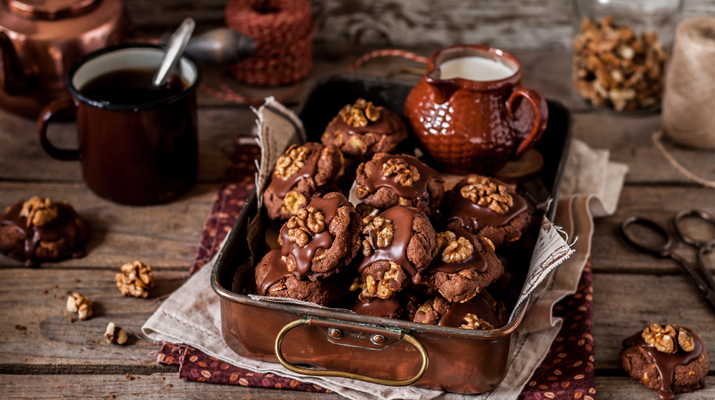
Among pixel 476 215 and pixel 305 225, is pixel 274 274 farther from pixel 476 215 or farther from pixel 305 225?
pixel 476 215

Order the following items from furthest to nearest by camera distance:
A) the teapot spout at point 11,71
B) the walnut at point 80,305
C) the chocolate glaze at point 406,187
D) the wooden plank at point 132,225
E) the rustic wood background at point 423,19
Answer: the rustic wood background at point 423,19, the teapot spout at point 11,71, the wooden plank at point 132,225, the walnut at point 80,305, the chocolate glaze at point 406,187

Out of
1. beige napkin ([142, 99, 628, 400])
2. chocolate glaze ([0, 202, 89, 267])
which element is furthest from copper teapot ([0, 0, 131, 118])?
beige napkin ([142, 99, 628, 400])

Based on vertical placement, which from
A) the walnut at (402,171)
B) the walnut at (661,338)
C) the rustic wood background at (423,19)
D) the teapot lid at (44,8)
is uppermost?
the teapot lid at (44,8)

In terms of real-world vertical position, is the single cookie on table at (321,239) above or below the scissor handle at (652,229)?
above

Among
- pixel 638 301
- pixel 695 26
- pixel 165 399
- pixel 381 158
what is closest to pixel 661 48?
Result: pixel 695 26

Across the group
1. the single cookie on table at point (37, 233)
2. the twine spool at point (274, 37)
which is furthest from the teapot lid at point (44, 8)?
the single cookie on table at point (37, 233)

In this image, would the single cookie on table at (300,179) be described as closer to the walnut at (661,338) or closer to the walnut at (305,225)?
the walnut at (305,225)
